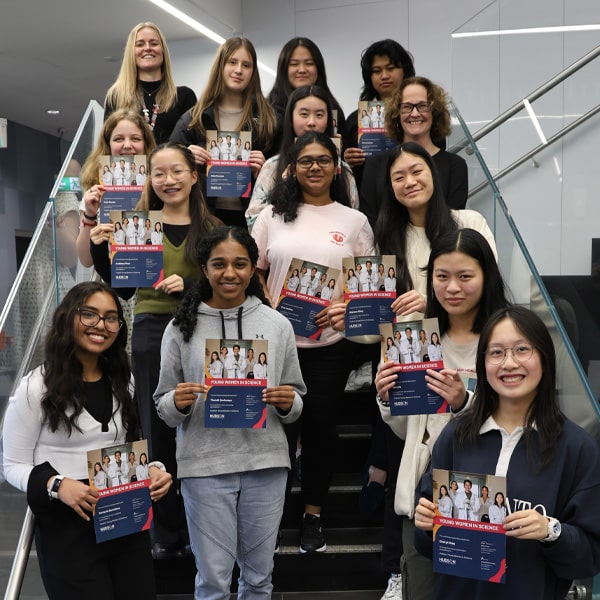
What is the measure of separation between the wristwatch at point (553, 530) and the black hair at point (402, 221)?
1.28 m

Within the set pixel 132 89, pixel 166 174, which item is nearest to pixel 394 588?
pixel 166 174

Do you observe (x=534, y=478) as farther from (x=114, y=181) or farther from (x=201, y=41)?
(x=201, y=41)

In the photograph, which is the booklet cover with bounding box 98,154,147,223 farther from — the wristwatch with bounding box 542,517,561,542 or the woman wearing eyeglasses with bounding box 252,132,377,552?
the wristwatch with bounding box 542,517,561,542

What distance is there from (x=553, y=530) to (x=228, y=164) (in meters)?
2.40

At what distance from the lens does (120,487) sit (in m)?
Answer: 2.47

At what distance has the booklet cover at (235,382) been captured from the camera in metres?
2.67

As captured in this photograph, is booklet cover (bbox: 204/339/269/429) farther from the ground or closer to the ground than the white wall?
closer to the ground

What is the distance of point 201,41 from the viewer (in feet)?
30.7

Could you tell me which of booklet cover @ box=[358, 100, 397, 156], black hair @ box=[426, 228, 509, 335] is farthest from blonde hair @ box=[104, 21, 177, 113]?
black hair @ box=[426, 228, 509, 335]

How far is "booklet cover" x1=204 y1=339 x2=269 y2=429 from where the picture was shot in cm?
267

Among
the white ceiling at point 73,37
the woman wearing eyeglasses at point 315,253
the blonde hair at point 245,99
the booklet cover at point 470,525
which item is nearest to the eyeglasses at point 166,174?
the woman wearing eyeglasses at point 315,253

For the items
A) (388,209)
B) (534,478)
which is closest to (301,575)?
(388,209)

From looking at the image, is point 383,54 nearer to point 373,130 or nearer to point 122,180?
point 373,130

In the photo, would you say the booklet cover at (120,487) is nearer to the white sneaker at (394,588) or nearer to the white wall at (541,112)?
the white sneaker at (394,588)
